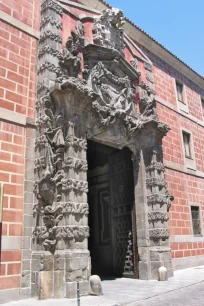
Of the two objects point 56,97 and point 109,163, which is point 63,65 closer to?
point 56,97

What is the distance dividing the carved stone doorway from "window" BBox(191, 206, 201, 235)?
392cm

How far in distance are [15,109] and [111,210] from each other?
515 cm

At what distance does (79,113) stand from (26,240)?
337cm

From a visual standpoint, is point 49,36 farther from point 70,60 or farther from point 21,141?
point 21,141

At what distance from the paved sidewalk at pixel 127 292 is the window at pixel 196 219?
3727 millimetres

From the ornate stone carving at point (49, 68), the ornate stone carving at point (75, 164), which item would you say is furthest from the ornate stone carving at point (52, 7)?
the ornate stone carving at point (75, 164)

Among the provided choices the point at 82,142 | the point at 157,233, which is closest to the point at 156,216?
the point at 157,233

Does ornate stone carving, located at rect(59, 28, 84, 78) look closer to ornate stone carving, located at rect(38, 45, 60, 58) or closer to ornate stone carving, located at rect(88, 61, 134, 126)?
ornate stone carving, located at rect(38, 45, 60, 58)

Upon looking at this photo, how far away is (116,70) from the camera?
10.3 metres

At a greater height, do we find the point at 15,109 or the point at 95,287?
the point at 15,109

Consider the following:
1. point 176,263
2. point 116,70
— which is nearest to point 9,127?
point 116,70

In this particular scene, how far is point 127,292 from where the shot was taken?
722cm

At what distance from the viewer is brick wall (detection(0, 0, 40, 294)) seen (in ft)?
23.1

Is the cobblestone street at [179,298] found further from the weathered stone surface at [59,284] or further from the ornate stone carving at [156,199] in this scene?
the ornate stone carving at [156,199]
